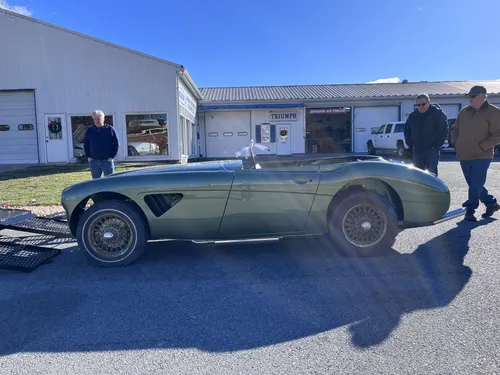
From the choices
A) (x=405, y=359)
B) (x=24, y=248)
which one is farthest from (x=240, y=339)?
(x=24, y=248)

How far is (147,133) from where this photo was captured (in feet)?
54.9

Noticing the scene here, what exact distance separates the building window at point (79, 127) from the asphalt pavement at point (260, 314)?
1394cm

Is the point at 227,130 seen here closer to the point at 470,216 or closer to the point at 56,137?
the point at 56,137

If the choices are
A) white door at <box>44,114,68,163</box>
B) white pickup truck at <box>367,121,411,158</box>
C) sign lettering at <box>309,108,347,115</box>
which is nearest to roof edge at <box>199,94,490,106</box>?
sign lettering at <box>309,108,347,115</box>

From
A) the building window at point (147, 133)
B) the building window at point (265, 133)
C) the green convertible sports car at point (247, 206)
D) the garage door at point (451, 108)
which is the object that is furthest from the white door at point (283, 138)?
the green convertible sports car at point (247, 206)

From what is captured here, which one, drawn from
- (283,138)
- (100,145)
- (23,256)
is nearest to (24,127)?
(100,145)

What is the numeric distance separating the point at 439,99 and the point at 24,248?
83.5ft

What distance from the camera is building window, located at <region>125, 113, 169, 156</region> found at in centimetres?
1659

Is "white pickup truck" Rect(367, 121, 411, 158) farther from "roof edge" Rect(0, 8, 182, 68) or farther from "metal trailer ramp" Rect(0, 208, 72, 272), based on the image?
"metal trailer ramp" Rect(0, 208, 72, 272)

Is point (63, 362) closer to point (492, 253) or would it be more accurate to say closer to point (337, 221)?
point (337, 221)

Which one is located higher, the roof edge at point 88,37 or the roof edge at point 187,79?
the roof edge at point 88,37

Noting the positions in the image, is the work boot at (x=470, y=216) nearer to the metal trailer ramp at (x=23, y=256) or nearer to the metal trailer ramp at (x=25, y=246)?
the metal trailer ramp at (x=25, y=246)

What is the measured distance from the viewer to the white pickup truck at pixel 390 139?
19.0 m

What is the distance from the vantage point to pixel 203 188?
3775 millimetres
